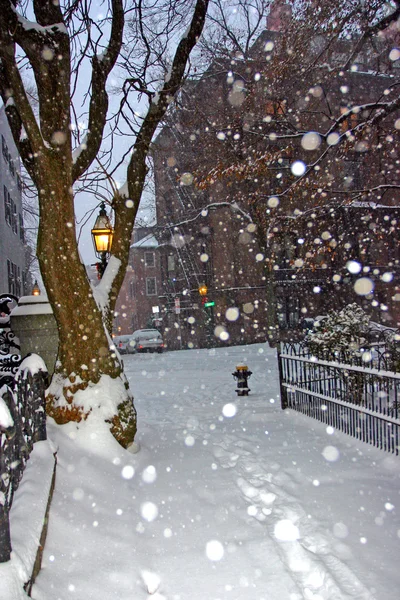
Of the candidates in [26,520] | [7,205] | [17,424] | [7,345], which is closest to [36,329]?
[7,345]

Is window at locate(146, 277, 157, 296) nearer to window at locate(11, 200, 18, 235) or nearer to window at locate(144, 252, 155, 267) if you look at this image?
window at locate(144, 252, 155, 267)

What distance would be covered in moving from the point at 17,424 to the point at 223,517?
2.14m

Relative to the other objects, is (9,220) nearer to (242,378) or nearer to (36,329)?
(36,329)

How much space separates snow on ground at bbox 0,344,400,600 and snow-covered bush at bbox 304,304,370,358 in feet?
5.63

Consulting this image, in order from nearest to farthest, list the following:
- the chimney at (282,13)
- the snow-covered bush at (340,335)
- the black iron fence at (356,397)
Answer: the black iron fence at (356,397), the snow-covered bush at (340,335), the chimney at (282,13)

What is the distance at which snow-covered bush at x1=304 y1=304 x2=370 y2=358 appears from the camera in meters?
8.66

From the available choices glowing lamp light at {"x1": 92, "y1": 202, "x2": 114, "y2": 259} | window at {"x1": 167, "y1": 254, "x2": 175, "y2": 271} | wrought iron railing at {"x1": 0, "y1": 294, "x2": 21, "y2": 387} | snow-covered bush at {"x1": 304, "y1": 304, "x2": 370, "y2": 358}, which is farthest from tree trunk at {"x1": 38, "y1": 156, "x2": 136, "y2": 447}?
window at {"x1": 167, "y1": 254, "x2": 175, "y2": 271}

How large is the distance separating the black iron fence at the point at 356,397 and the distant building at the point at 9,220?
1485cm

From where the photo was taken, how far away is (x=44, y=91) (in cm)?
623

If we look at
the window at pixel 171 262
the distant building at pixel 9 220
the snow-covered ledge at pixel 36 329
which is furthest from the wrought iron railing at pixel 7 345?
the window at pixel 171 262

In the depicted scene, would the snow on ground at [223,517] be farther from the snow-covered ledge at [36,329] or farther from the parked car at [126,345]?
the parked car at [126,345]

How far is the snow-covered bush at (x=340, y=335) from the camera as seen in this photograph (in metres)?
8.66

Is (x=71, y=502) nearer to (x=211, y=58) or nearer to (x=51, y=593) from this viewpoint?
(x=51, y=593)

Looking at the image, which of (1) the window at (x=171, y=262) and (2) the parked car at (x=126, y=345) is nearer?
(2) the parked car at (x=126, y=345)
